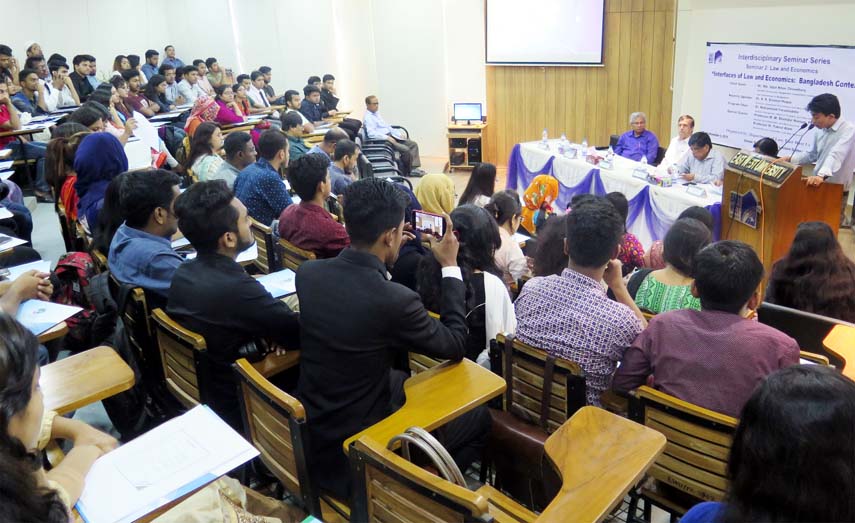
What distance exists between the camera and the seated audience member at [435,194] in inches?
153

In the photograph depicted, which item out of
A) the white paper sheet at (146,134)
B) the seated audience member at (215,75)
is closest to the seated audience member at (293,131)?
the white paper sheet at (146,134)

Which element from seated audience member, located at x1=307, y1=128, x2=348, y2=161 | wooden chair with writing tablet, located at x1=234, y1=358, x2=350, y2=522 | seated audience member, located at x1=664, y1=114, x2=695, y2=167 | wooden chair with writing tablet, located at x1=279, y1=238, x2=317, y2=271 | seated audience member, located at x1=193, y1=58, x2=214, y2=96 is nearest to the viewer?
wooden chair with writing tablet, located at x1=234, y1=358, x2=350, y2=522

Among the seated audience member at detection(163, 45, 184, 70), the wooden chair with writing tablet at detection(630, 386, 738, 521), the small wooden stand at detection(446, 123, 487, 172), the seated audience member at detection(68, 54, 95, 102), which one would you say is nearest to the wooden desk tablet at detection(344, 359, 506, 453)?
the wooden chair with writing tablet at detection(630, 386, 738, 521)

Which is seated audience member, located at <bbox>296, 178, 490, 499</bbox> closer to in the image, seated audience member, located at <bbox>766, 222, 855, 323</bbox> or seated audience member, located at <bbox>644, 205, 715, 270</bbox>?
seated audience member, located at <bbox>766, 222, 855, 323</bbox>

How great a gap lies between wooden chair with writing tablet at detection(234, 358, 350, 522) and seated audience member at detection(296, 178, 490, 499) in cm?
5

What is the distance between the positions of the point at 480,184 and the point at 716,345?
298cm

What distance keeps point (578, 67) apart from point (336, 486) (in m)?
7.65

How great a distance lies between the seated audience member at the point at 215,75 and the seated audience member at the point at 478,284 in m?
9.25

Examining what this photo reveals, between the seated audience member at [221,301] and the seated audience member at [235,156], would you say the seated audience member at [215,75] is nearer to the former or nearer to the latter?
the seated audience member at [235,156]

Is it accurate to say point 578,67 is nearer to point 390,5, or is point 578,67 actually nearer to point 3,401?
point 390,5

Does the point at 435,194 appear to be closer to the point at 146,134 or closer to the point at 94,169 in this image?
the point at 94,169

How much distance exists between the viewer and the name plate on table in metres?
3.93

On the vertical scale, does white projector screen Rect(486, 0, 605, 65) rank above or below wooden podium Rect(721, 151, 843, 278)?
above

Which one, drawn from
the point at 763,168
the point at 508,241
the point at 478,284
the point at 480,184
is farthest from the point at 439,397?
the point at 763,168
